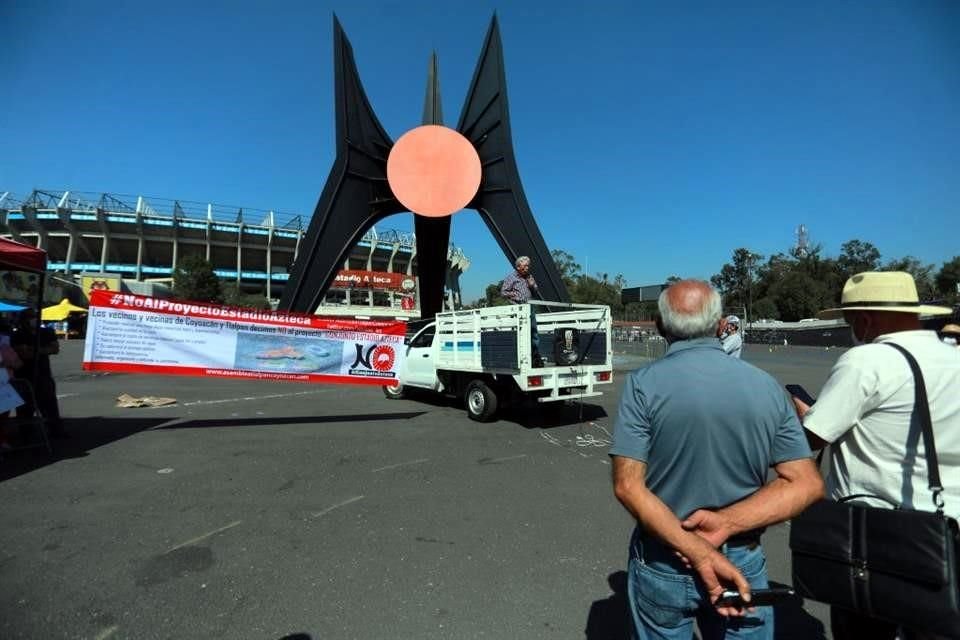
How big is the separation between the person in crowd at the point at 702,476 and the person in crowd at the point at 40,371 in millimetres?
7564

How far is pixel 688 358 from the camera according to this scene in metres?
1.69

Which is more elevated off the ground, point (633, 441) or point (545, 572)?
point (633, 441)

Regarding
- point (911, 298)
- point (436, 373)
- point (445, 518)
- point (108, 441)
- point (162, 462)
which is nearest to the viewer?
point (911, 298)

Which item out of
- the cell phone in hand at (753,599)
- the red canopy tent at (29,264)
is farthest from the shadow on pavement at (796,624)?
the red canopy tent at (29,264)

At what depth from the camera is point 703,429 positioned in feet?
5.32

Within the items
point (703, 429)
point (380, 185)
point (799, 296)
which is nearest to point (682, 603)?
point (703, 429)

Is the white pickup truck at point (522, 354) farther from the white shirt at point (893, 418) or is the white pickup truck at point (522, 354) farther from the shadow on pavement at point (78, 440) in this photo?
the white shirt at point (893, 418)

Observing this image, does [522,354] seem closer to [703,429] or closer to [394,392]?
[394,392]

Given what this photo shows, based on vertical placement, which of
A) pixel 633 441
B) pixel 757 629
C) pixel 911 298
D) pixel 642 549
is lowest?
pixel 757 629

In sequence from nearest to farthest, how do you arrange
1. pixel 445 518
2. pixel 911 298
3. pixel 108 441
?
pixel 911 298 < pixel 445 518 < pixel 108 441

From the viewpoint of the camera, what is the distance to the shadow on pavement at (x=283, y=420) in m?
8.07

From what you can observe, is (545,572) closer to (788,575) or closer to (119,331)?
(788,575)

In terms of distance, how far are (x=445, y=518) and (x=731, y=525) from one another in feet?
10.0

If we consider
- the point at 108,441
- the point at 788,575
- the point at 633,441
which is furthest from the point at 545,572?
the point at 108,441
